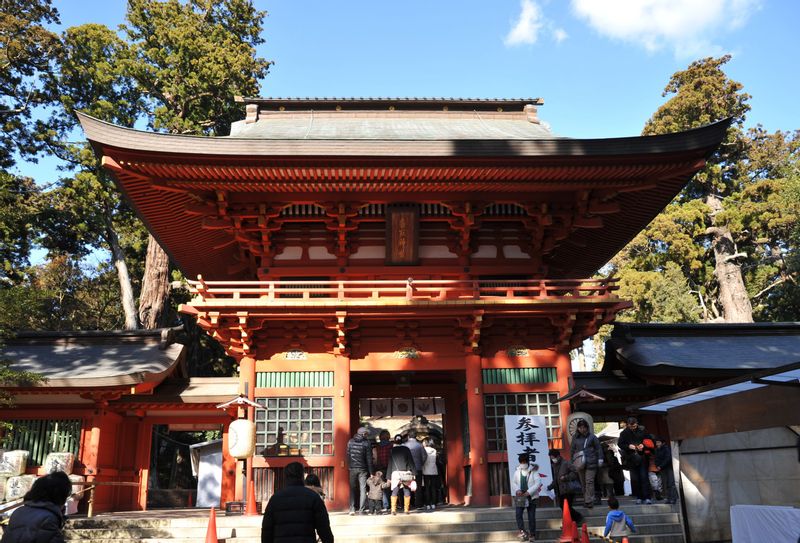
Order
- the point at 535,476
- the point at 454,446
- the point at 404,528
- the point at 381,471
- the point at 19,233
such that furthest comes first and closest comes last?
the point at 19,233
the point at 454,446
the point at 381,471
the point at 404,528
the point at 535,476

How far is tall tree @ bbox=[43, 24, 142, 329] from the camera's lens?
2678 centimetres

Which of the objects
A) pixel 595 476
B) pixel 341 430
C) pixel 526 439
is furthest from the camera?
pixel 341 430

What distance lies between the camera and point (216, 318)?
12.6m

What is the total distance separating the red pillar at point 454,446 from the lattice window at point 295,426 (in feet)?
12.0

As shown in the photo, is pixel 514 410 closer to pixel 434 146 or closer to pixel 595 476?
pixel 595 476

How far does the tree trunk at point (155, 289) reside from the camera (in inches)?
1022

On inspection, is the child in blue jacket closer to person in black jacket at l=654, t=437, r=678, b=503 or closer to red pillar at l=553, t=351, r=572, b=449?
person in black jacket at l=654, t=437, r=678, b=503

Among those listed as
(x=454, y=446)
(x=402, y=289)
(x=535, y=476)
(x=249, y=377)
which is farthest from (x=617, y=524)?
(x=249, y=377)

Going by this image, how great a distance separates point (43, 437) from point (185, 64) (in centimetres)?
1985

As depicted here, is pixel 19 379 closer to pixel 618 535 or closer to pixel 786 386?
pixel 618 535

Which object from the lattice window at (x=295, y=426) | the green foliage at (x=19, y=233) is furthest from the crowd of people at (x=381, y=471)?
the green foliage at (x=19, y=233)

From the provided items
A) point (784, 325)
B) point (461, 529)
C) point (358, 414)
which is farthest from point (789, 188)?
point (461, 529)

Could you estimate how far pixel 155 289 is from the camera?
25969 mm

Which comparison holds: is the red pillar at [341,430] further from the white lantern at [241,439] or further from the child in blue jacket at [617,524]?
the child in blue jacket at [617,524]
